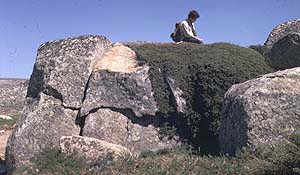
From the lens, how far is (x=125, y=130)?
12.0 metres

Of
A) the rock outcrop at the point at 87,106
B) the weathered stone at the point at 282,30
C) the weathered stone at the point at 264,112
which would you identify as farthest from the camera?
the weathered stone at the point at 282,30

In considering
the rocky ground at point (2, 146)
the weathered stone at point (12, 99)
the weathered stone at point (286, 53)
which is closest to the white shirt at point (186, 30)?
the weathered stone at point (286, 53)

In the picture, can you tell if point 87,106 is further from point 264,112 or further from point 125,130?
point 264,112

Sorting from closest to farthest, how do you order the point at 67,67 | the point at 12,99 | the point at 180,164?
the point at 180,164 → the point at 67,67 → the point at 12,99

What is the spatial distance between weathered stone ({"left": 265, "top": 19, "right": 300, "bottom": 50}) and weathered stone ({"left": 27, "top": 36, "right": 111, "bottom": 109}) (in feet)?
15.7

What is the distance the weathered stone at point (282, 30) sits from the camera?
44.6 feet

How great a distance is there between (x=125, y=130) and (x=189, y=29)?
4.01 metres

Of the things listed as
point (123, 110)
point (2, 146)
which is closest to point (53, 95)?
point (123, 110)

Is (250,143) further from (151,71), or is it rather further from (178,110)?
(151,71)

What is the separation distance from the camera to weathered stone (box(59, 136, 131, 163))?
985cm

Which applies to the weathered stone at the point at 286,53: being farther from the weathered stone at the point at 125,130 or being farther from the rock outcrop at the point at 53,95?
the rock outcrop at the point at 53,95

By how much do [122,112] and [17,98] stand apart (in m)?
22.5

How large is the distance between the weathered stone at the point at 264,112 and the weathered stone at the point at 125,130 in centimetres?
257

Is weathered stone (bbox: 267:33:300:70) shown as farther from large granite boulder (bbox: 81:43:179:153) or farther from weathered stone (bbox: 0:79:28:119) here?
weathered stone (bbox: 0:79:28:119)
